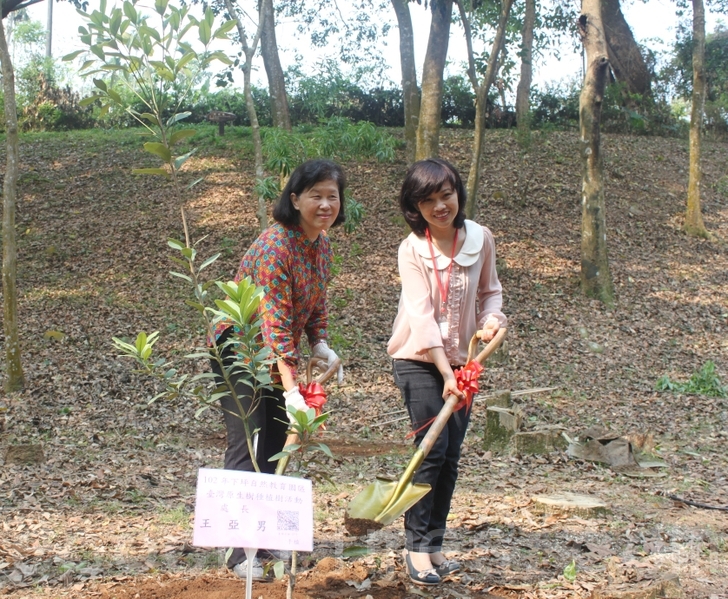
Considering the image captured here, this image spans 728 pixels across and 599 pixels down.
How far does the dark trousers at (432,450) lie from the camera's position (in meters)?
2.89

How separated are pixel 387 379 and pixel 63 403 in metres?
3.14

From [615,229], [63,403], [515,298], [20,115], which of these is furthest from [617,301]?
[20,115]

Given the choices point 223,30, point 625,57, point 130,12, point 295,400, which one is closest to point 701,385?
point 295,400

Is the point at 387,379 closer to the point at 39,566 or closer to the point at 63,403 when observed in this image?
the point at 63,403

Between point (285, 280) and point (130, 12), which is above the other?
point (130, 12)

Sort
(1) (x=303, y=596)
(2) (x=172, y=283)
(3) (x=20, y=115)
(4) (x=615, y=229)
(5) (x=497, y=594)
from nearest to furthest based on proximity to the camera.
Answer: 1. (1) (x=303, y=596)
2. (5) (x=497, y=594)
3. (2) (x=172, y=283)
4. (4) (x=615, y=229)
5. (3) (x=20, y=115)

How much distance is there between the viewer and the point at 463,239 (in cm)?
303

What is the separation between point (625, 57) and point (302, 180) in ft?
57.5

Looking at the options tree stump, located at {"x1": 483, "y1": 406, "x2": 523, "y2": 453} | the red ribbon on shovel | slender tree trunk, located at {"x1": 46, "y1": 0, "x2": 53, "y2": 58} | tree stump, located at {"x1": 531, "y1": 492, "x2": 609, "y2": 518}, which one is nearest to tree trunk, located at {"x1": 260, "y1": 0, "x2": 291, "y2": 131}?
tree stump, located at {"x1": 483, "y1": 406, "x2": 523, "y2": 453}

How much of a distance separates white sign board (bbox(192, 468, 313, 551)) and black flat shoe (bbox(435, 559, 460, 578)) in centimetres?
104

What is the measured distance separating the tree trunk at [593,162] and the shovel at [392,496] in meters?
7.69

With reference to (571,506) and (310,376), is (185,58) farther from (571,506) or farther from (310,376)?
(571,506)

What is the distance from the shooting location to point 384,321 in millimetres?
8922

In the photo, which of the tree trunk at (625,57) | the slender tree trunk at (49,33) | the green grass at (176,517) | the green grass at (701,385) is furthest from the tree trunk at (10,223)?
the slender tree trunk at (49,33)
